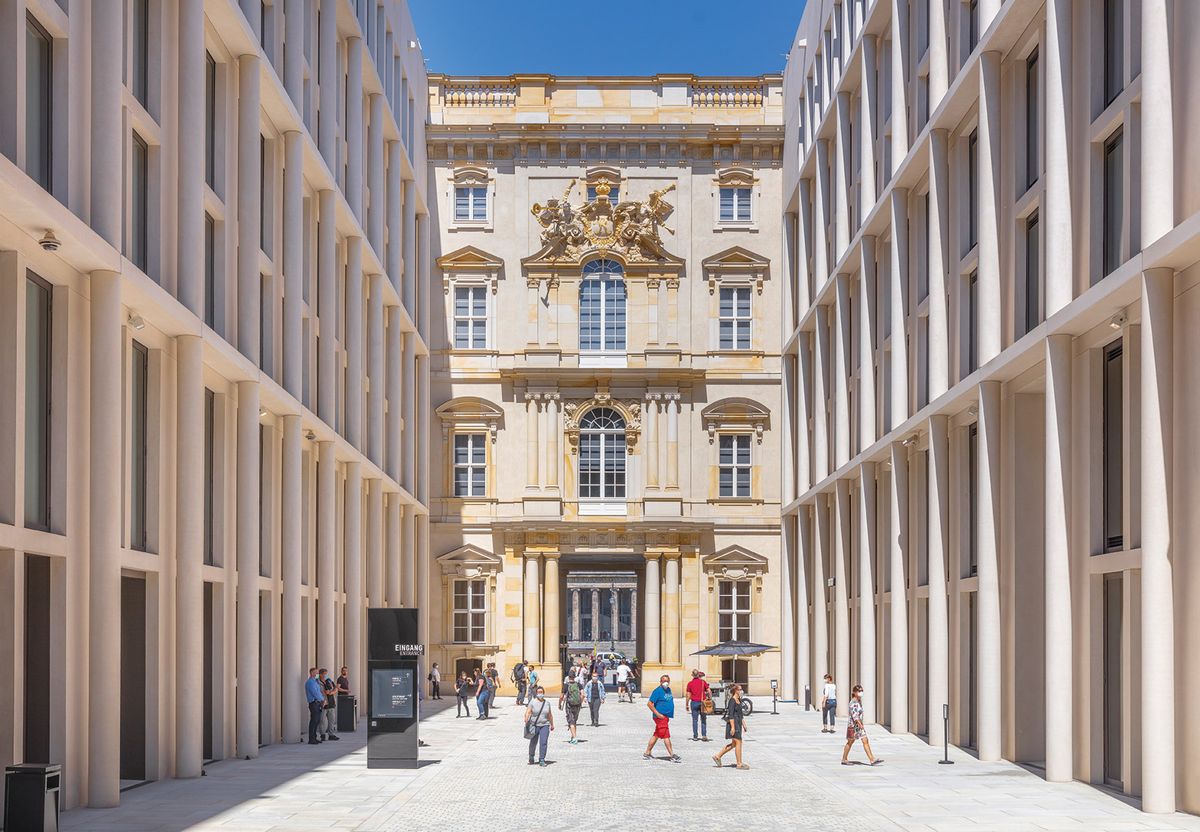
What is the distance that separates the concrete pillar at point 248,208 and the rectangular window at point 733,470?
2989 centimetres

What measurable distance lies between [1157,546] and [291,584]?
18.3 metres

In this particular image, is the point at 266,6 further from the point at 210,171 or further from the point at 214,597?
the point at 214,597

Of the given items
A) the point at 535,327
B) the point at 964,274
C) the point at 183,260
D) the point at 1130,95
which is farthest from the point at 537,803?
the point at 535,327

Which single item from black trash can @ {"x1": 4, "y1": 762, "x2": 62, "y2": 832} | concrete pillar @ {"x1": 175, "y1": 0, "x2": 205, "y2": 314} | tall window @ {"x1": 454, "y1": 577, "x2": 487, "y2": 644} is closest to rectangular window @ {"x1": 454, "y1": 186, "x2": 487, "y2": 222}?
tall window @ {"x1": 454, "y1": 577, "x2": 487, "y2": 644}

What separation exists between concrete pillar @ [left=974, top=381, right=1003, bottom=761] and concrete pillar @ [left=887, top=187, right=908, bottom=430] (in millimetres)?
7240

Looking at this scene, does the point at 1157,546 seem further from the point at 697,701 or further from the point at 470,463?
the point at 470,463

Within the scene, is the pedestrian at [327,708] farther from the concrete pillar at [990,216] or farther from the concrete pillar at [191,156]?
the concrete pillar at [990,216]

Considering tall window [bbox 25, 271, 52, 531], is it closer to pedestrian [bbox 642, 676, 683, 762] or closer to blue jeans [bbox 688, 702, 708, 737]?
pedestrian [bbox 642, 676, 683, 762]

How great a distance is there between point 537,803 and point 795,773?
630 cm

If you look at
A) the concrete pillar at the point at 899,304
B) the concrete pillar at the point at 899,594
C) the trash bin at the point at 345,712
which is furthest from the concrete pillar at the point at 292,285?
the concrete pillar at the point at 899,594

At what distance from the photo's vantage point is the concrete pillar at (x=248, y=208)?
1128 inches

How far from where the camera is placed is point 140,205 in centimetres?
2350

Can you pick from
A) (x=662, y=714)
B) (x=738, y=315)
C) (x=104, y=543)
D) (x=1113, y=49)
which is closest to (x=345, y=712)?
(x=662, y=714)

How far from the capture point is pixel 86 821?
18.5 m
